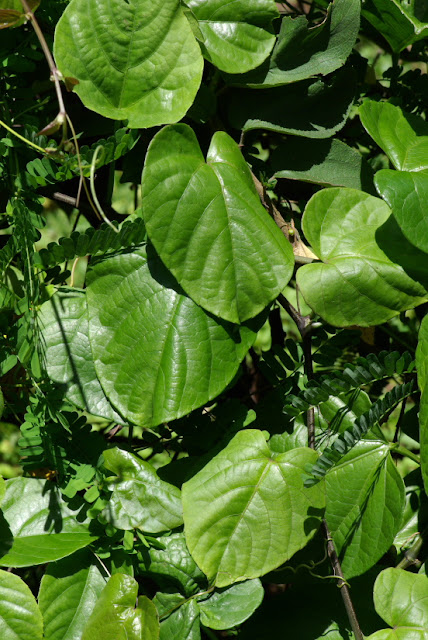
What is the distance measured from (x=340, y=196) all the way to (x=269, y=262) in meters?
0.18

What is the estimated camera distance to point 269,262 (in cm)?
81

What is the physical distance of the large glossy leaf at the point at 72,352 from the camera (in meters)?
0.86

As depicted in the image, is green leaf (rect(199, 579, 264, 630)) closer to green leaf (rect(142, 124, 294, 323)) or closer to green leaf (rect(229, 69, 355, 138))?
green leaf (rect(142, 124, 294, 323))

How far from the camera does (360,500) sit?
2.94 feet

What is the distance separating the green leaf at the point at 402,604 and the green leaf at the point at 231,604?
0.16 metres

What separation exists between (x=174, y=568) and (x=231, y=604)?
0.10 meters

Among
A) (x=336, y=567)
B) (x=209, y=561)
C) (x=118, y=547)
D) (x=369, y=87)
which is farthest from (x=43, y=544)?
(x=369, y=87)

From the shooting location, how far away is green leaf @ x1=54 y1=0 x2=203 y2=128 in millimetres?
810

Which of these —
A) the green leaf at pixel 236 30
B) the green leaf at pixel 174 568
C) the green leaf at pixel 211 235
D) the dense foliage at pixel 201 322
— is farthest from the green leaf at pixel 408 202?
the green leaf at pixel 174 568

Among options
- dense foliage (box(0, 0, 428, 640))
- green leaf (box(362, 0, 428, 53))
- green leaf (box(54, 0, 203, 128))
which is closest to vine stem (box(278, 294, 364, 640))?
dense foliage (box(0, 0, 428, 640))

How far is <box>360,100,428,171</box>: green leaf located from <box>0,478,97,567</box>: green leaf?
0.70 meters

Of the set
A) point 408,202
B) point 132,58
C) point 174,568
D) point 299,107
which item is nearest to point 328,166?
point 299,107

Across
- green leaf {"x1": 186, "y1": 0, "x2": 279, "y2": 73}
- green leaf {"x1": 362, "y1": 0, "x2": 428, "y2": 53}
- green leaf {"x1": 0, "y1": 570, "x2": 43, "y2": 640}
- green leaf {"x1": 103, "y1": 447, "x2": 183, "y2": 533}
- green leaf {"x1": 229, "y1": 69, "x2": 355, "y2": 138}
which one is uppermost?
green leaf {"x1": 186, "y1": 0, "x2": 279, "y2": 73}

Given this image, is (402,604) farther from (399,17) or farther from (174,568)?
(399,17)
